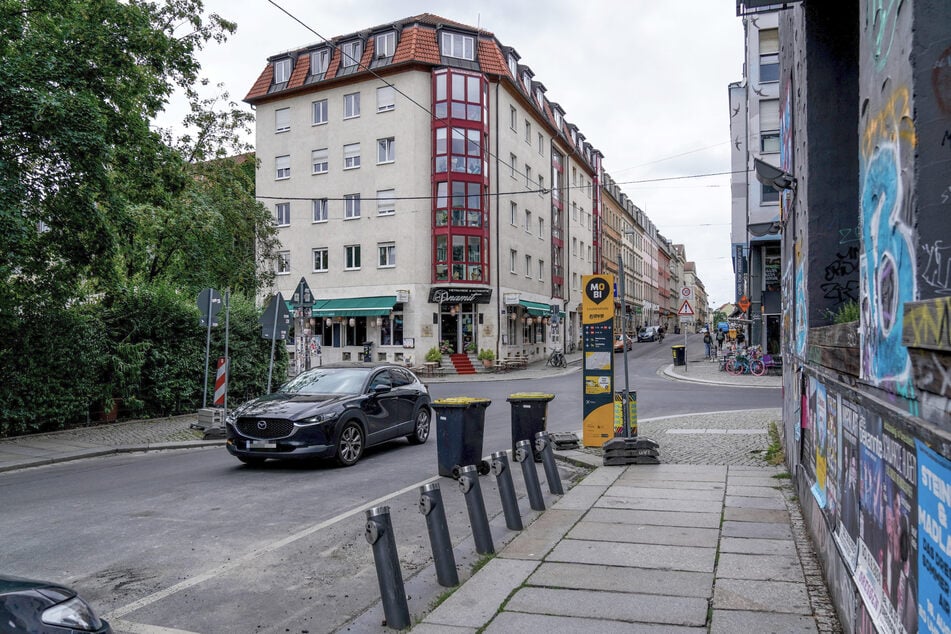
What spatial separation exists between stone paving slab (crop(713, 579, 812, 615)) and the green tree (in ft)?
35.7

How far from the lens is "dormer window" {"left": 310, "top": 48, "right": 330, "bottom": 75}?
39406 millimetres

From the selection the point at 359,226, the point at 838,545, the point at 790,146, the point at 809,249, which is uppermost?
the point at 359,226

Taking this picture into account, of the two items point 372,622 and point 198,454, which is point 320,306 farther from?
point 372,622

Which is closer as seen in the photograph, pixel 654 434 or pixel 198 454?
pixel 198 454

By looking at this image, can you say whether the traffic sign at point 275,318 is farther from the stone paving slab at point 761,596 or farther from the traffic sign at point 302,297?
the stone paving slab at point 761,596

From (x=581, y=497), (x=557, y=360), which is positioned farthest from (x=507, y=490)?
(x=557, y=360)

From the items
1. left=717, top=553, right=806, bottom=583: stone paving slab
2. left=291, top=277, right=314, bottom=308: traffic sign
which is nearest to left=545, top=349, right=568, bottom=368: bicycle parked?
left=291, top=277, right=314, bottom=308: traffic sign

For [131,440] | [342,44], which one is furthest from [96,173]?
[342,44]

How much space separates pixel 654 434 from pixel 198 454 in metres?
7.93

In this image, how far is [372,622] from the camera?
4.49 metres

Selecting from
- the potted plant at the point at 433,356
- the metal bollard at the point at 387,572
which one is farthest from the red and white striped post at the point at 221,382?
the potted plant at the point at 433,356

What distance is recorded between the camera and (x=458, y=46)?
37.9m

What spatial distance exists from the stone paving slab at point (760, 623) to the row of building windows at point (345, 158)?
34573 mm

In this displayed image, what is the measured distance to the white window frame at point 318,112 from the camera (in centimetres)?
3944
